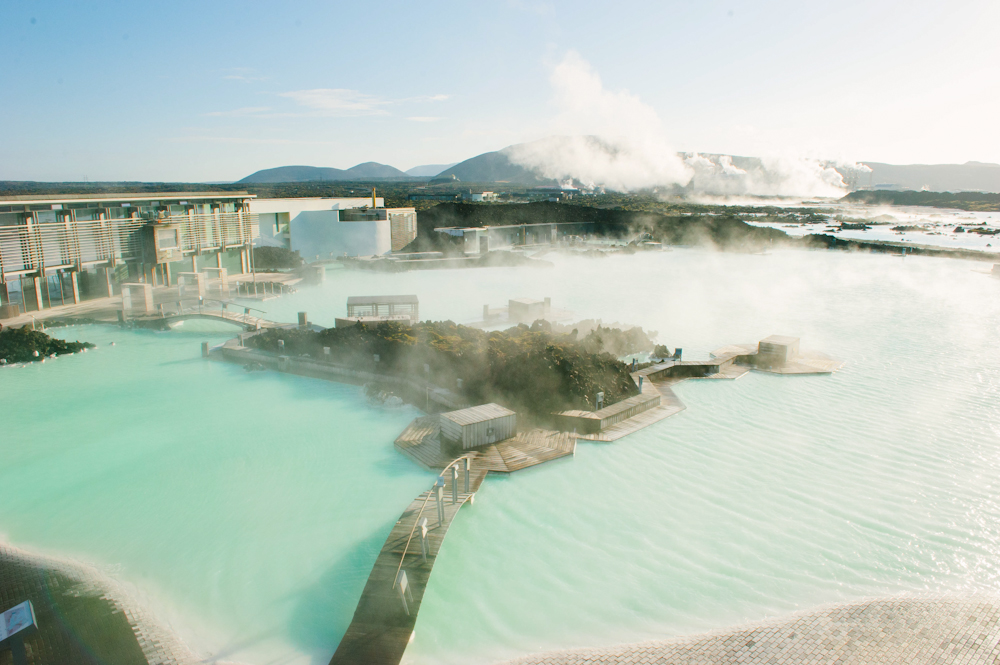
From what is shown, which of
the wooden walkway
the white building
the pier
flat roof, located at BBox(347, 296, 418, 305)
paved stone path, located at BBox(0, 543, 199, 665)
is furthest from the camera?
→ the white building

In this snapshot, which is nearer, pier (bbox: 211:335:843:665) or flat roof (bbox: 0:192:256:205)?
pier (bbox: 211:335:843:665)

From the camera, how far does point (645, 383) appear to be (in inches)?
509

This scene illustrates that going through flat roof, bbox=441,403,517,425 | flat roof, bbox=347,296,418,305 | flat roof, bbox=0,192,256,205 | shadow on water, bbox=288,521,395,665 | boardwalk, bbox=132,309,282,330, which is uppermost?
flat roof, bbox=0,192,256,205

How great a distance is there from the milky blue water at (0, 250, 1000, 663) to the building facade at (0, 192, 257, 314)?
17.6 feet

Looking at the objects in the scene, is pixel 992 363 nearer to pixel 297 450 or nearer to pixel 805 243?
pixel 297 450

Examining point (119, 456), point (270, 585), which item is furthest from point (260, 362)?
point (270, 585)

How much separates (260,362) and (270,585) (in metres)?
9.49

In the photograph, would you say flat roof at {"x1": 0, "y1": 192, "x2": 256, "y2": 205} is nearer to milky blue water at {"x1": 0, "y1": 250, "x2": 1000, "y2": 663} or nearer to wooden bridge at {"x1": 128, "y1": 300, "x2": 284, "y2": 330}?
wooden bridge at {"x1": 128, "y1": 300, "x2": 284, "y2": 330}

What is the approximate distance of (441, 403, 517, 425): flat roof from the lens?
31.9 ft

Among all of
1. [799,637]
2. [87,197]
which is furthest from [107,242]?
[799,637]

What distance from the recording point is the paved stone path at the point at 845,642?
5211 millimetres

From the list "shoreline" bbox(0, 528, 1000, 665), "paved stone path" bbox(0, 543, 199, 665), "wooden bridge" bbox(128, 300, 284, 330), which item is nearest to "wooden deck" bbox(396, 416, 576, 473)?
"shoreline" bbox(0, 528, 1000, 665)

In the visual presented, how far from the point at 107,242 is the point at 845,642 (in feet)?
81.4

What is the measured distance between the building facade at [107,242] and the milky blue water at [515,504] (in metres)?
5.38
